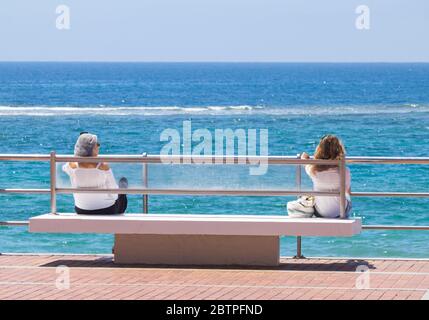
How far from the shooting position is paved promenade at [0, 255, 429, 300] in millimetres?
8820

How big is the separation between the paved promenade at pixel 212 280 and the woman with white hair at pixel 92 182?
485 mm

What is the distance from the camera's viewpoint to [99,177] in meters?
10.6

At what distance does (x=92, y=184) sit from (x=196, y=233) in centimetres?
120

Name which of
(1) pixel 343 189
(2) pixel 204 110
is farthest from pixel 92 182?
(2) pixel 204 110

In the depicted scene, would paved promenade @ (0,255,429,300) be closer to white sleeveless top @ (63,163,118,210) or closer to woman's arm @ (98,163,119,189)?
white sleeveless top @ (63,163,118,210)

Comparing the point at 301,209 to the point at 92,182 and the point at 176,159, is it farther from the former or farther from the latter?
the point at 92,182

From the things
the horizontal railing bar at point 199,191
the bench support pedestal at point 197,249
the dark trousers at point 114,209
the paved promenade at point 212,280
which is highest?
the horizontal railing bar at point 199,191

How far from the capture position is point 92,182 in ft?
34.9

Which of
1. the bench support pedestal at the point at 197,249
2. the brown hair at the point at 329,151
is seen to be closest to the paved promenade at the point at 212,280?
the bench support pedestal at the point at 197,249

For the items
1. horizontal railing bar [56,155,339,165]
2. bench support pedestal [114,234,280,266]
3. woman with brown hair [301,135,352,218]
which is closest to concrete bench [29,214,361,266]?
bench support pedestal [114,234,280,266]

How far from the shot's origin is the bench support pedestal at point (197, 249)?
10.2 m

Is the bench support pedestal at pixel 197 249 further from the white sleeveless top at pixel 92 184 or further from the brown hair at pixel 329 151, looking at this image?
the brown hair at pixel 329 151
